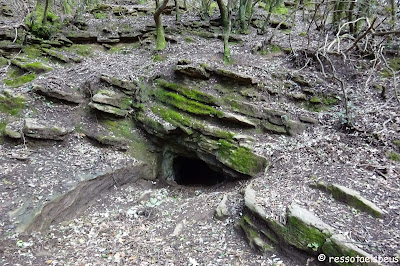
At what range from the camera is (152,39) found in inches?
479

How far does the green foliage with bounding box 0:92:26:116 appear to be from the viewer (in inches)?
295

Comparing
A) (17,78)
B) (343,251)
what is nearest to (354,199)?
(343,251)

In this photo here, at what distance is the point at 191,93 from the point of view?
8.63 meters

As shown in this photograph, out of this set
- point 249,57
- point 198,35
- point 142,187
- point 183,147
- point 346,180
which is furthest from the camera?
point 198,35

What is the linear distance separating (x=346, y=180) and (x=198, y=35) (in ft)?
33.6

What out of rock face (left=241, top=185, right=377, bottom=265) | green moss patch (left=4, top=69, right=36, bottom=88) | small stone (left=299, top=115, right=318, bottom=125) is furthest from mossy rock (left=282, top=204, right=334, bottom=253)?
green moss patch (left=4, top=69, right=36, bottom=88)

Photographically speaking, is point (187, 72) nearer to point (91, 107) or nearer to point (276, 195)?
point (91, 107)

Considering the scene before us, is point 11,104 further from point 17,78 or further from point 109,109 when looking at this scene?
point 109,109

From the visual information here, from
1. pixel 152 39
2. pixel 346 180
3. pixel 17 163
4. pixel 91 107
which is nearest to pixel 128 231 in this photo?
pixel 17 163

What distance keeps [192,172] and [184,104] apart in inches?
143

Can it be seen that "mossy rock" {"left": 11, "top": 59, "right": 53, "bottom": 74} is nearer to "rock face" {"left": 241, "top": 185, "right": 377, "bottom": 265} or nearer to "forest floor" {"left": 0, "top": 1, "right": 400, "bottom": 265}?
"forest floor" {"left": 0, "top": 1, "right": 400, "bottom": 265}

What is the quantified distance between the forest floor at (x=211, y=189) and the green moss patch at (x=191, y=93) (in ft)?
2.78

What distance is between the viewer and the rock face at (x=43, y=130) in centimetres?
688

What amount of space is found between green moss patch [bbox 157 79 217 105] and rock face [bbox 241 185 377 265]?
404cm
